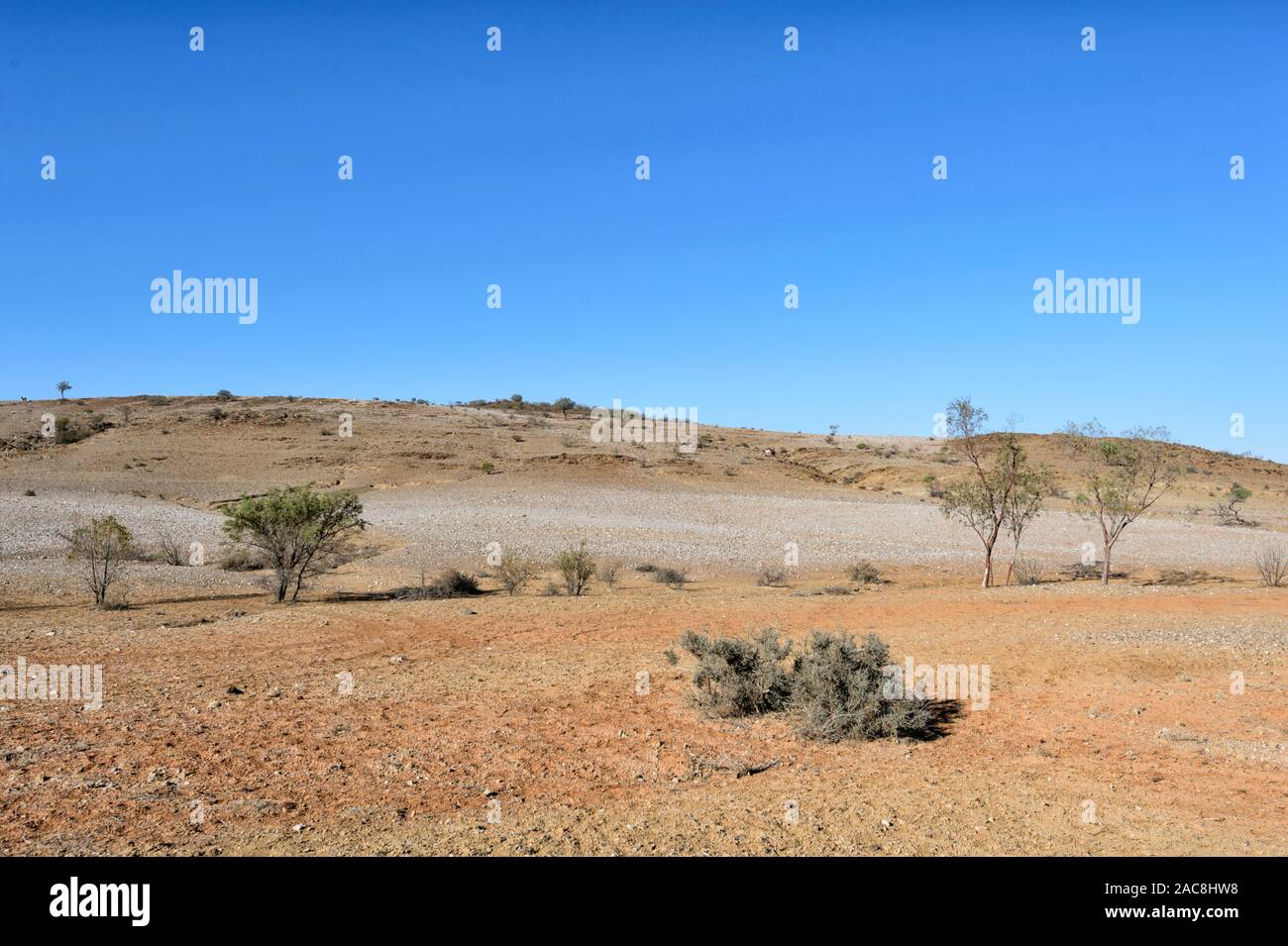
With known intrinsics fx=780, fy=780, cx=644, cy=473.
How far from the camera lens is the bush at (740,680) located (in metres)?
9.03

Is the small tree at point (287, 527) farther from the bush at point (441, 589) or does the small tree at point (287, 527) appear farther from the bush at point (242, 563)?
the bush at point (242, 563)

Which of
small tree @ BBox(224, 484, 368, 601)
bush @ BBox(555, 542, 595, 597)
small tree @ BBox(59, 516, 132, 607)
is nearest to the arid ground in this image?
small tree @ BBox(59, 516, 132, 607)

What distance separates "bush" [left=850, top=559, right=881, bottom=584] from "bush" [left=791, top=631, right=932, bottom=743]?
1442cm

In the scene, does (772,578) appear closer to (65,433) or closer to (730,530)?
(730,530)

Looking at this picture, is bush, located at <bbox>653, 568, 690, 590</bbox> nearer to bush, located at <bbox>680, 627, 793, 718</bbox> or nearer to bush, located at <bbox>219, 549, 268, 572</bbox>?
bush, located at <bbox>219, 549, 268, 572</bbox>

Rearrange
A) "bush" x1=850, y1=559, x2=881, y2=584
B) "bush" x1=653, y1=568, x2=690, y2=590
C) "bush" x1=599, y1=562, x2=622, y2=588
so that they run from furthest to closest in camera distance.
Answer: "bush" x1=850, y1=559, x2=881, y2=584, "bush" x1=653, y1=568, x2=690, y2=590, "bush" x1=599, y1=562, x2=622, y2=588

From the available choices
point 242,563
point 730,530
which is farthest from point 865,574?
point 242,563

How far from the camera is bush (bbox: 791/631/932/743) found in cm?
812

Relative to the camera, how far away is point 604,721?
8758mm

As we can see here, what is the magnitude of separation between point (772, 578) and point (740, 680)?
1414 cm

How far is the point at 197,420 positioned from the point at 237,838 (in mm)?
64446

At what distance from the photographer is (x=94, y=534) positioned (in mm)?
17328

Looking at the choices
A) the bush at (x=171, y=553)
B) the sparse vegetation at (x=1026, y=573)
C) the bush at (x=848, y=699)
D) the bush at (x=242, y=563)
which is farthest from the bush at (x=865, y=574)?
the bush at (x=171, y=553)
